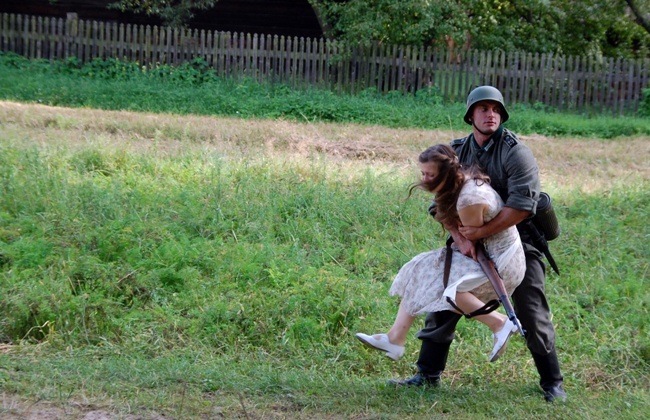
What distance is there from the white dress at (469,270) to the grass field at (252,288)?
648 mm

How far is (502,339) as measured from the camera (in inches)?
172

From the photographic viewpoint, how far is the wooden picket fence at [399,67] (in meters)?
16.3

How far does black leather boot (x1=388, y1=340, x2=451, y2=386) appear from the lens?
4930mm

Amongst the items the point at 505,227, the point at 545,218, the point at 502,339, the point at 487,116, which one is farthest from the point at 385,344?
the point at 487,116

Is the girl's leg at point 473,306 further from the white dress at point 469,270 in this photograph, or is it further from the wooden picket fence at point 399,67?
the wooden picket fence at point 399,67

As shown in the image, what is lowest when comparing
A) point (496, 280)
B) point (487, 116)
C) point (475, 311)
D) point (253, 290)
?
point (253, 290)

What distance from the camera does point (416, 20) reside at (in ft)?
55.6

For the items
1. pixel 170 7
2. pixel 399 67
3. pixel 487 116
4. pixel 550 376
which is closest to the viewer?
pixel 487 116

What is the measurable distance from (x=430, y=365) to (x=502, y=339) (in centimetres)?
72

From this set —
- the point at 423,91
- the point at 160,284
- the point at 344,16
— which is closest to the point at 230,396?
the point at 160,284

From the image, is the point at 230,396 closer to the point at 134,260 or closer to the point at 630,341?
the point at 134,260

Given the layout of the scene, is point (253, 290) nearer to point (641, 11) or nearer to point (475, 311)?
point (475, 311)

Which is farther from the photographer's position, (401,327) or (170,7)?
(170,7)

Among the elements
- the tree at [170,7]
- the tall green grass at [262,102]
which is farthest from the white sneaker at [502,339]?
the tree at [170,7]
